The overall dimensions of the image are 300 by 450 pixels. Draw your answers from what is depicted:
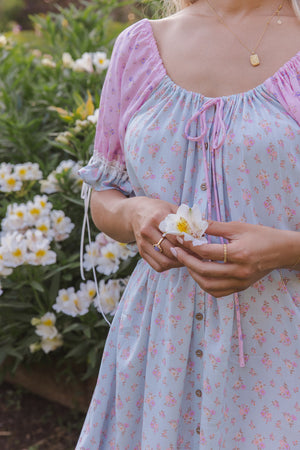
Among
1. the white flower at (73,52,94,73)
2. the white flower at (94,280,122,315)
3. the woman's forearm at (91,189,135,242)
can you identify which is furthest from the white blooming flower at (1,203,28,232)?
the woman's forearm at (91,189,135,242)

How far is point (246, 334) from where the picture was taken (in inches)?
56.0

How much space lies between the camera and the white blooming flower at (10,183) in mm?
2838

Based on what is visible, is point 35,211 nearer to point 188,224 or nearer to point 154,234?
point 154,234

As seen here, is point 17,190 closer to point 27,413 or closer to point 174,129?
point 27,413

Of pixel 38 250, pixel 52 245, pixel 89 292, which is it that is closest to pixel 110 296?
pixel 89 292

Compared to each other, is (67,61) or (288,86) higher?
(67,61)

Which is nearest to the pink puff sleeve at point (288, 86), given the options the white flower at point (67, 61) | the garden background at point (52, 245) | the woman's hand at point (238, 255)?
the woman's hand at point (238, 255)

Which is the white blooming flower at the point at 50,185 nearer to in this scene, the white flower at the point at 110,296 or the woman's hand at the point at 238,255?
the white flower at the point at 110,296

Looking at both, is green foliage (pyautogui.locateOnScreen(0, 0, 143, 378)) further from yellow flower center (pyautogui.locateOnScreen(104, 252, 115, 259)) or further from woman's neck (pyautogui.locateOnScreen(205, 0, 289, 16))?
woman's neck (pyautogui.locateOnScreen(205, 0, 289, 16))

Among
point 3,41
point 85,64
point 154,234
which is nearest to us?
point 154,234

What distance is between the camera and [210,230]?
1.29m

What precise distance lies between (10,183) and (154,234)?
1.64 meters

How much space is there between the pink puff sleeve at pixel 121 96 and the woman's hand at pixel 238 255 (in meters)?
0.45

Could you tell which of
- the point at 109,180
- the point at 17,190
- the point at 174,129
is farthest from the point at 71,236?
the point at 174,129
